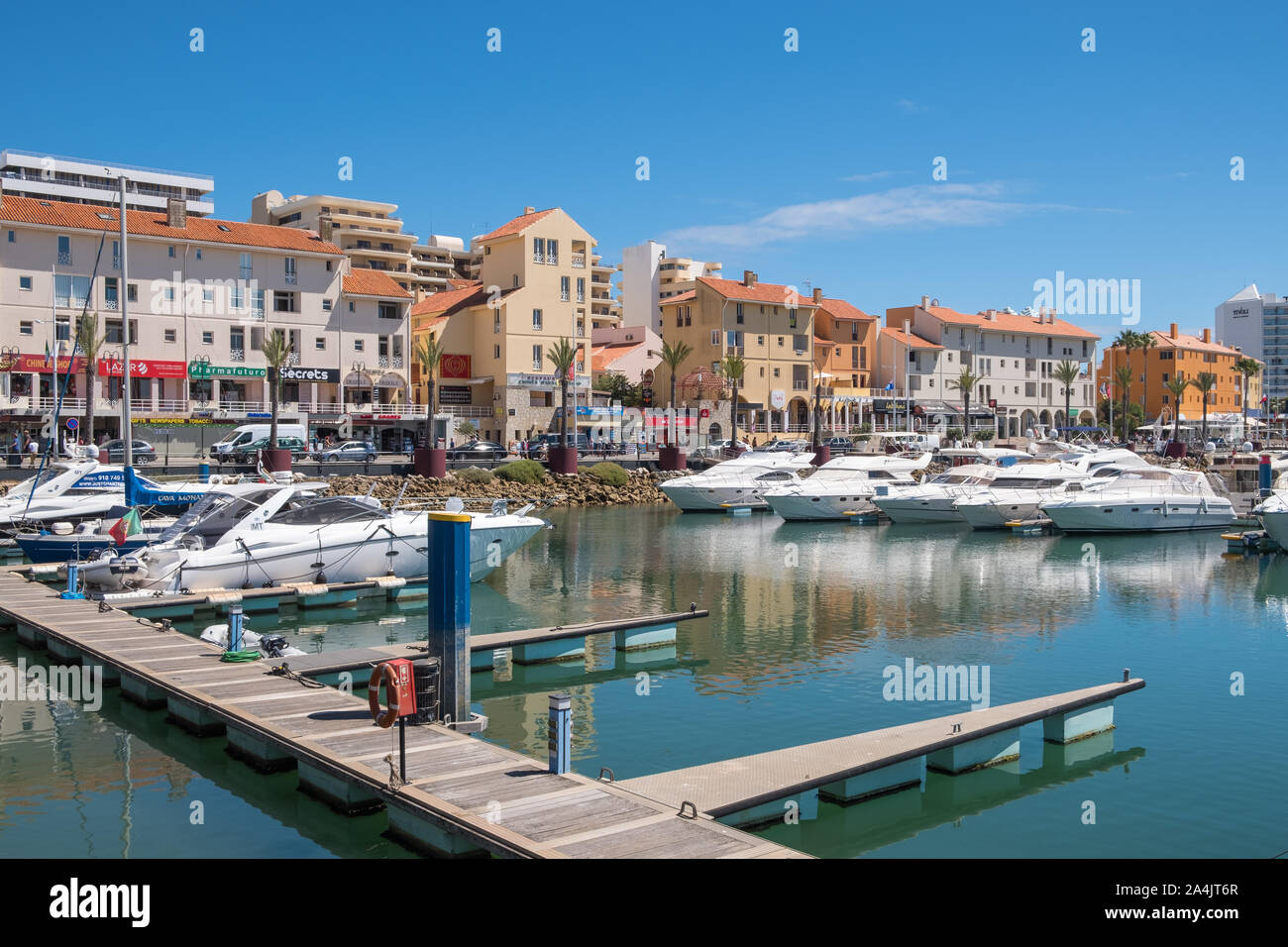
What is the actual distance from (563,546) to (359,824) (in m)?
27.0

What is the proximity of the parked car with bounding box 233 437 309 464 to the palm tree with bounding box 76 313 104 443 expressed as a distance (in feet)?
23.2

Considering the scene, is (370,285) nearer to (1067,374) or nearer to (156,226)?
(156,226)

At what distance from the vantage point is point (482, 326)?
82.2 m

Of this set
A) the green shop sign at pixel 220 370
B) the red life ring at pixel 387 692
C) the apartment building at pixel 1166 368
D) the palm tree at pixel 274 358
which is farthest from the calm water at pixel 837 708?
the apartment building at pixel 1166 368

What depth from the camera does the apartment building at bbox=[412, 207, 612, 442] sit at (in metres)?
80.4

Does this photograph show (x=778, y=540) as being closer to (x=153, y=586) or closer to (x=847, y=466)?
(x=847, y=466)

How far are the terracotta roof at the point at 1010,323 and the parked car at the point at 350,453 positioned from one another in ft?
196

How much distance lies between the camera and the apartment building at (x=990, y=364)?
4058 inches

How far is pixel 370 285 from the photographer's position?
252 feet

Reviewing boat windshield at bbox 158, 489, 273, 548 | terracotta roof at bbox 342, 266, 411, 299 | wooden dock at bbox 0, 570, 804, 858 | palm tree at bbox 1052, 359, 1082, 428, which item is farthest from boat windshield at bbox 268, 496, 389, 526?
palm tree at bbox 1052, 359, 1082, 428

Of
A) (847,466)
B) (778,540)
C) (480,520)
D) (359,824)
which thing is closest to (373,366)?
(847,466)

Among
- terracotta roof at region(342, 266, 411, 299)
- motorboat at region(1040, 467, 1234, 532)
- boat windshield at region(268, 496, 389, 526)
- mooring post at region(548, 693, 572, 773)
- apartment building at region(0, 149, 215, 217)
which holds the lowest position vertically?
mooring post at region(548, 693, 572, 773)

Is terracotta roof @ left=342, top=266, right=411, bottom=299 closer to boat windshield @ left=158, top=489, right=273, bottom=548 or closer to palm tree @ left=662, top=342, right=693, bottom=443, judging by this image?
palm tree @ left=662, top=342, right=693, bottom=443

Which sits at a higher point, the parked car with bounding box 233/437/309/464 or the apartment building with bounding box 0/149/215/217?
the apartment building with bounding box 0/149/215/217
